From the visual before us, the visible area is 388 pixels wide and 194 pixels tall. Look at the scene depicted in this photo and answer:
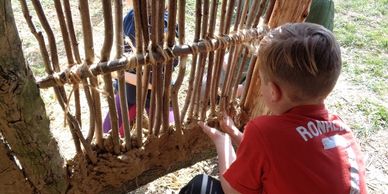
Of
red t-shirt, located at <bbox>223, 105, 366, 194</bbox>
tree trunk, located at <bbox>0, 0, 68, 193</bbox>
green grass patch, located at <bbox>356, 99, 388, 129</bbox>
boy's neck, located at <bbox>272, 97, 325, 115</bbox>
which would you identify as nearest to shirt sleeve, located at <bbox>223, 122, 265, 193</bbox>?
red t-shirt, located at <bbox>223, 105, 366, 194</bbox>

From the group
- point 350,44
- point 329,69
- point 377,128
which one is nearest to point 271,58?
point 329,69

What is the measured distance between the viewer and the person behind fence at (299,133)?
1.23 meters

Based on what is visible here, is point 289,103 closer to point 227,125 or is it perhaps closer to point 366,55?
point 227,125

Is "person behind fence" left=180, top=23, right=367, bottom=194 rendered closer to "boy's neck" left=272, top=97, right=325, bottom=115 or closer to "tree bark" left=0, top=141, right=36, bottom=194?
"boy's neck" left=272, top=97, right=325, bottom=115

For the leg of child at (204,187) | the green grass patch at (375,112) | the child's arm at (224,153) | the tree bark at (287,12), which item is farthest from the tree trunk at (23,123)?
the green grass patch at (375,112)

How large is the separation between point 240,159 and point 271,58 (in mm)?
351

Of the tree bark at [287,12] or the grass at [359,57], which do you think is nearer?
the tree bark at [287,12]

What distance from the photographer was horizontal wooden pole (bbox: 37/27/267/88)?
1392 millimetres

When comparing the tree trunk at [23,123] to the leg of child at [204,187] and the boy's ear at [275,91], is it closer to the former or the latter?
the leg of child at [204,187]

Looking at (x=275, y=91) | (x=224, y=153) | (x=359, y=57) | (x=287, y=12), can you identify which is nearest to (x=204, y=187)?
(x=224, y=153)

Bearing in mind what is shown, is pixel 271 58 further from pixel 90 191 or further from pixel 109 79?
pixel 90 191

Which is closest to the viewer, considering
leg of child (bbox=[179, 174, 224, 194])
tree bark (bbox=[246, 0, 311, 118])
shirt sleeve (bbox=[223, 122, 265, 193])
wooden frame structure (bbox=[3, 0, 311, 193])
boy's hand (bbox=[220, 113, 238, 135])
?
shirt sleeve (bbox=[223, 122, 265, 193])

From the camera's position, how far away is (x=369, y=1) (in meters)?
4.97

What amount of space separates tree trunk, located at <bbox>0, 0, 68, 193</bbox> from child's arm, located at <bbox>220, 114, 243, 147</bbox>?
2.61ft
